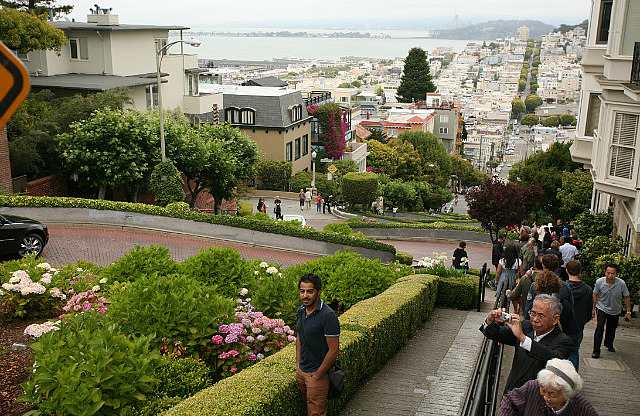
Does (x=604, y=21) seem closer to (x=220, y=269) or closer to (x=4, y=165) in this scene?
(x=220, y=269)

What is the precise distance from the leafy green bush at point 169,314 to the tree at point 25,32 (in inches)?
842

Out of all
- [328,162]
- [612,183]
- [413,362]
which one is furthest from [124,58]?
[328,162]

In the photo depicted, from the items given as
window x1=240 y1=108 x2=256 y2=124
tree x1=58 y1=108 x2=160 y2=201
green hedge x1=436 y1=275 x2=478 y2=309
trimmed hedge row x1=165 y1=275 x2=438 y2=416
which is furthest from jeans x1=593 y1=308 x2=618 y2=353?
window x1=240 y1=108 x2=256 y2=124

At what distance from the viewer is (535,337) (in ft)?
19.2

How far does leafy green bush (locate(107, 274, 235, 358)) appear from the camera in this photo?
7605mm

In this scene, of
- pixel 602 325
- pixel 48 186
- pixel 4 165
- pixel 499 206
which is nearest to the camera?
pixel 602 325

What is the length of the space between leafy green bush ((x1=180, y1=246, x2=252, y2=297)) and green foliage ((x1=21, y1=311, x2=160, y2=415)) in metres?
4.31

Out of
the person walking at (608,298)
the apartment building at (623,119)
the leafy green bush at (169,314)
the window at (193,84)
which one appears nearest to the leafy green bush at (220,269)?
the leafy green bush at (169,314)

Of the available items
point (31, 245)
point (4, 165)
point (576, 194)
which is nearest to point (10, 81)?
point (31, 245)

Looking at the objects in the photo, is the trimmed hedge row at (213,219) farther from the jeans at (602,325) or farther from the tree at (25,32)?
the jeans at (602,325)

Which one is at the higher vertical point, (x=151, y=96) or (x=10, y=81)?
(x=10, y=81)

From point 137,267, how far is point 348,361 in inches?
194

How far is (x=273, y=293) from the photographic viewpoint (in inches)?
389

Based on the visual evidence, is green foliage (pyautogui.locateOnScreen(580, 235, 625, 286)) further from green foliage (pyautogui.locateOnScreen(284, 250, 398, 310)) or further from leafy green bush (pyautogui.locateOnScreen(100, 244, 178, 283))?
leafy green bush (pyautogui.locateOnScreen(100, 244, 178, 283))
